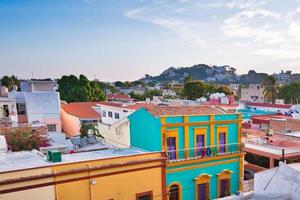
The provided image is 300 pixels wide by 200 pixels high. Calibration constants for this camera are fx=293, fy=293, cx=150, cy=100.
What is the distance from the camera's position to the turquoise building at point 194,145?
1628cm

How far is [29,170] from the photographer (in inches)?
448

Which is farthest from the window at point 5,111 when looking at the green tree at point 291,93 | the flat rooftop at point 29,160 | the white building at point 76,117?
the green tree at point 291,93

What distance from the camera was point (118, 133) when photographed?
66.9 feet

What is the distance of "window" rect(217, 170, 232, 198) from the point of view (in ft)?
58.1

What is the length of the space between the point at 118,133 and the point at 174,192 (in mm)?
6080

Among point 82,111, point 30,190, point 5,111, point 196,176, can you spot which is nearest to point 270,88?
point 82,111

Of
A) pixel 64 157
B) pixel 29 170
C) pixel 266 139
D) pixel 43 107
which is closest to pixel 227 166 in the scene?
pixel 266 139

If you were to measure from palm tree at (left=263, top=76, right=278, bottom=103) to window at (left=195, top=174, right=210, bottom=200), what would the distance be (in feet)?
177

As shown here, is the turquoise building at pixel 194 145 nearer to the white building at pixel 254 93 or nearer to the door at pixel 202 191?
the door at pixel 202 191

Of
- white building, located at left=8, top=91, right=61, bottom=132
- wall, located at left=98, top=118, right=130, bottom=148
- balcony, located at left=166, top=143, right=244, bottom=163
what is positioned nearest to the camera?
balcony, located at left=166, top=143, right=244, bottom=163

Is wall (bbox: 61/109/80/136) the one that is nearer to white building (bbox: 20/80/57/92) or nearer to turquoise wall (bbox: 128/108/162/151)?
white building (bbox: 20/80/57/92)

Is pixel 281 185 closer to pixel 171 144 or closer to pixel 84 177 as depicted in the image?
pixel 84 177

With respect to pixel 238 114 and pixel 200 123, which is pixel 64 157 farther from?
pixel 238 114

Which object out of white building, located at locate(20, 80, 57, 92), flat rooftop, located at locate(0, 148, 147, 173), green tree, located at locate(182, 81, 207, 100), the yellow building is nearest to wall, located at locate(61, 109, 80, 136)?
white building, located at locate(20, 80, 57, 92)
